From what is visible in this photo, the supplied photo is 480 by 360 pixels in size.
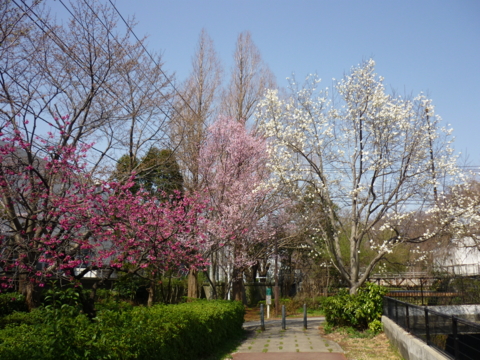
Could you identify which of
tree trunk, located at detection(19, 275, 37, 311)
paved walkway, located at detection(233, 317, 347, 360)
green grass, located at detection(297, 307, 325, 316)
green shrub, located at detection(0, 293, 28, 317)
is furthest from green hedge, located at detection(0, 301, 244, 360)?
green grass, located at detection(297, 307, 325, 316)

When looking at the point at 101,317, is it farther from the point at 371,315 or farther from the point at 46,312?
the point at 371,315

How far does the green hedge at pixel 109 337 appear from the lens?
4605 mm

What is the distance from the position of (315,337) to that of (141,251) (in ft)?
20.4

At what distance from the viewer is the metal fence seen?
642cm

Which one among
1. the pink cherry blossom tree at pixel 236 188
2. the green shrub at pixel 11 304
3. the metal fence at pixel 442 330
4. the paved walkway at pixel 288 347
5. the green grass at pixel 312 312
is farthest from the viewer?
the green grass at pixel 312 312

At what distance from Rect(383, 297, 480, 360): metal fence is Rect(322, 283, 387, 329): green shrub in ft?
11.6

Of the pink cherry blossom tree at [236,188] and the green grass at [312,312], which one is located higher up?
the pink cherry blossom tree at [236,188]

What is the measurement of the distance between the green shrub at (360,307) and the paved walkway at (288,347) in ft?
3.15

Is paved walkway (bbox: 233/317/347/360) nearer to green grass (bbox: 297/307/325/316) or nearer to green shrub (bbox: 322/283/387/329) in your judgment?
green shrub (bbox: 322/283/387/329)

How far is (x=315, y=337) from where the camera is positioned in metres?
14.1

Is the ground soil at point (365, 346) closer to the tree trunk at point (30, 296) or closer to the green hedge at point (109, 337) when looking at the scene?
the green hedge at point (109, 337)

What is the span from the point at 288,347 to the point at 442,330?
205 inches

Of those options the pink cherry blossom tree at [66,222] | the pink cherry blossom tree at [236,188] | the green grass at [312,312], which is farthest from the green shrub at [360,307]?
the green grass at [312,312]

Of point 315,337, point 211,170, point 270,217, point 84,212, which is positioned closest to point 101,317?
point 84,212
